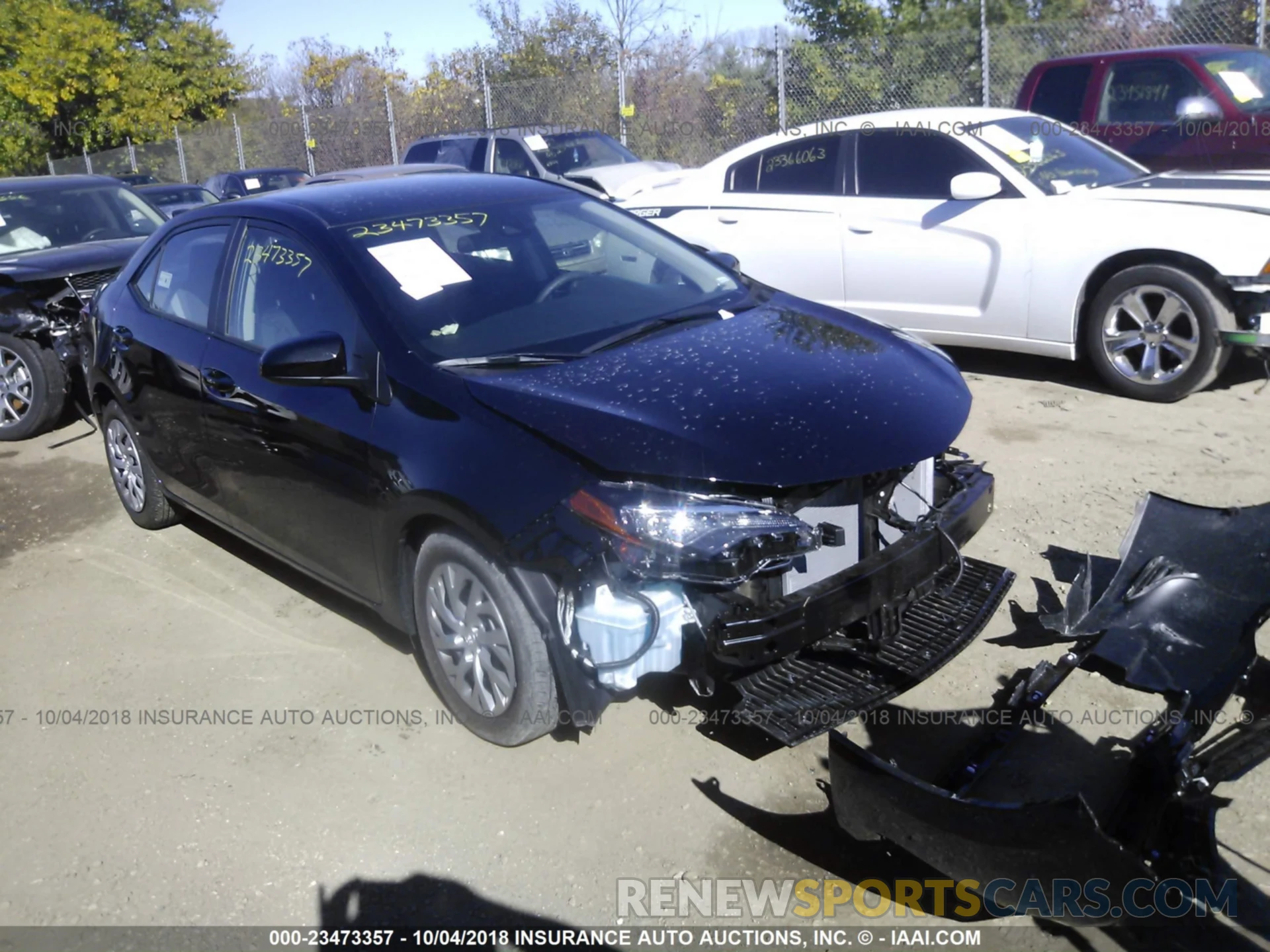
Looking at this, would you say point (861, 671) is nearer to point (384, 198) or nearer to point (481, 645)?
point (481, 645)

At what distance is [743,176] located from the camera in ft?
25.5

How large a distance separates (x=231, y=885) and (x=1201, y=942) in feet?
8.25

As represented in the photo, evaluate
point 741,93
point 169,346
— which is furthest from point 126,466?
point 741,93

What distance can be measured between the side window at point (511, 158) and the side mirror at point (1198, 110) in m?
7.25

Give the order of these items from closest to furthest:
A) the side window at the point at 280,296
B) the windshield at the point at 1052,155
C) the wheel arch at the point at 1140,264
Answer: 1. the side window at the point at 280,296
2. the wheel arch at the point at 1140,264
3. the windshield at the point at 1052,155

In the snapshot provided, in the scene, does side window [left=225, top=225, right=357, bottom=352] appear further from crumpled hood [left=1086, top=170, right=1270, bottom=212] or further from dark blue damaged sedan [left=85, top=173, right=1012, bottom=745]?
crumpled hood [left=1086, top=170, right=1270, bottom=212]

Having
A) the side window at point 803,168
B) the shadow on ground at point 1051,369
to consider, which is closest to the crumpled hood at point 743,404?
the shadow on ground at point 1051,369

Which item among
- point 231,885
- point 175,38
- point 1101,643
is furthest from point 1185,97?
point 175,38

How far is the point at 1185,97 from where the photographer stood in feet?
29.3

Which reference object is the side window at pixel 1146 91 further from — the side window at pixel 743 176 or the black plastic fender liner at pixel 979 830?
the black plastic fender liner at pixel 979 830

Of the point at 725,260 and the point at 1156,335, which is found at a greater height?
the point at 725,260

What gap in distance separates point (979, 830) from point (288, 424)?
2.66 m

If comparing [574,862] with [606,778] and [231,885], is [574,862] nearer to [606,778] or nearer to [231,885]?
[606,778]

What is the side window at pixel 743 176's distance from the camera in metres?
7.69
